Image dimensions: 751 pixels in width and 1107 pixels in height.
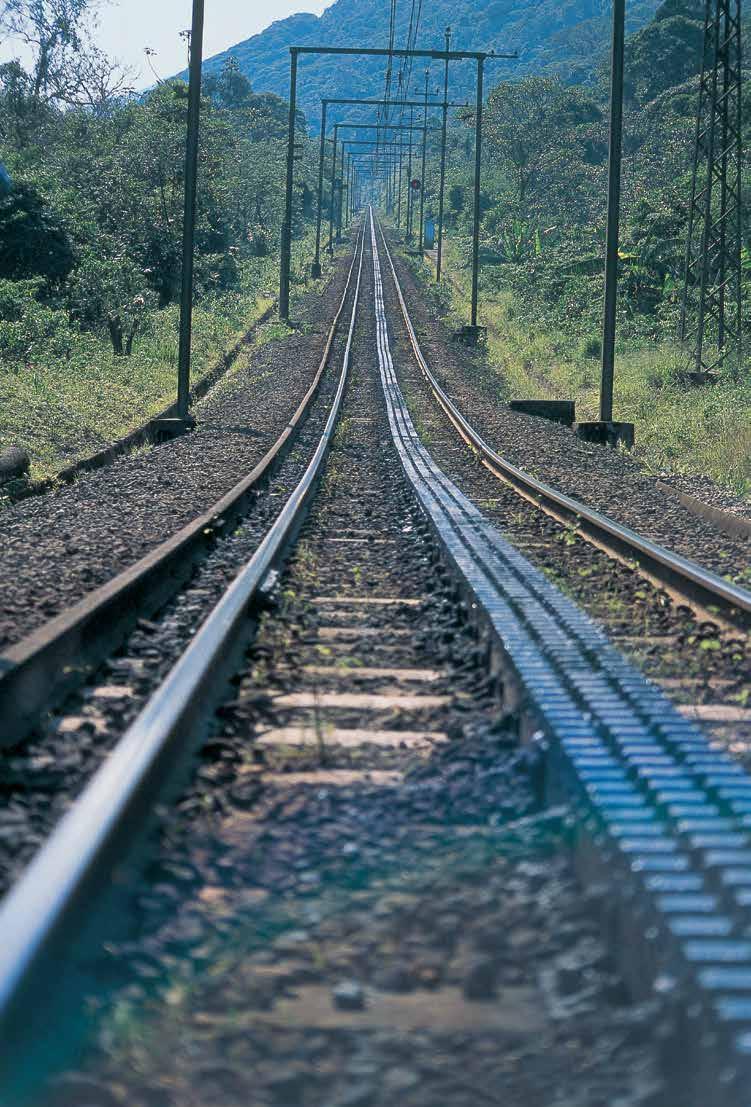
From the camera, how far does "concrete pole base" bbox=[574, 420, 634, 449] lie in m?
18.1

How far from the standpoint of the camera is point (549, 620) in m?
5.95

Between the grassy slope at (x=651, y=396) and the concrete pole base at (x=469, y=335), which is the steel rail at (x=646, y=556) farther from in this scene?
the concrete pole base at (x=469, y=335)

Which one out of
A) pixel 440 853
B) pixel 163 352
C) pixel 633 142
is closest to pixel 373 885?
pixel 440 853

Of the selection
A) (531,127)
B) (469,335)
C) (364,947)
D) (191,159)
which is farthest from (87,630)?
(531,127)

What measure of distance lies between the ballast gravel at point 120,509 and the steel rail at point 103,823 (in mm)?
1221

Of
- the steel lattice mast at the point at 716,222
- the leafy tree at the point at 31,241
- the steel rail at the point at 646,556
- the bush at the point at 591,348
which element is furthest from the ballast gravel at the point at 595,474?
the leafy tree at the point at 31,241

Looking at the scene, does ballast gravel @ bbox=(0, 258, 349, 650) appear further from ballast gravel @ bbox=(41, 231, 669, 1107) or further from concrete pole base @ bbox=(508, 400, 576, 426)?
concrete pole base @ bbox=(508, 400, 576, 426)

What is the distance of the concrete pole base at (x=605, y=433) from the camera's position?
18.1 meters

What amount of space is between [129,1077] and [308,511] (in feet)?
27.5

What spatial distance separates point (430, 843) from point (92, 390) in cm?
1806

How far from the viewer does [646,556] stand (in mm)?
7984

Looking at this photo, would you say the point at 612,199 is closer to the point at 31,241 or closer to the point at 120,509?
the point at 120,509

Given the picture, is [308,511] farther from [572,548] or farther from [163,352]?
[163,352]

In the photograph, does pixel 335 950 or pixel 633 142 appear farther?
pixel 633 142
